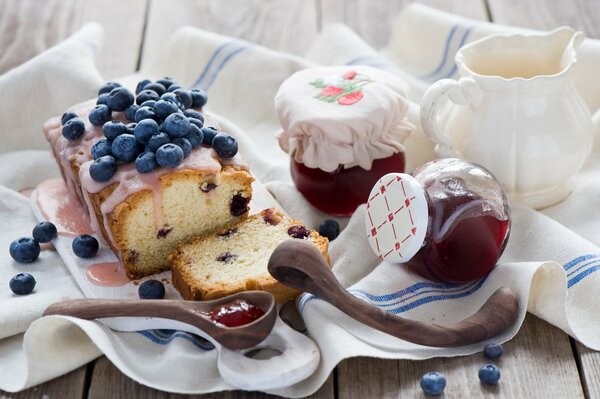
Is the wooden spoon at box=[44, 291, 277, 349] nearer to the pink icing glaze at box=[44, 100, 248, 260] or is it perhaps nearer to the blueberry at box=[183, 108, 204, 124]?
the pink icing glaze at box=[44, 100, 248, 260]

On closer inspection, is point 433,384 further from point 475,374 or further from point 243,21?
point 243,21

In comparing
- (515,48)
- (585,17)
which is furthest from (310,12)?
(515,48)

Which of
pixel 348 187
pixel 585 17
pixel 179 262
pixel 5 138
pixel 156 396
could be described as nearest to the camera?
pixel 156 396

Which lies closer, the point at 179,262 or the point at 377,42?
the point at 179,262

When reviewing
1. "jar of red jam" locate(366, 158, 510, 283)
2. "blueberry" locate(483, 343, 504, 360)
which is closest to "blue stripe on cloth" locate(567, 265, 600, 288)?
"jar of red jam" locate(366, 158, 510, 283)

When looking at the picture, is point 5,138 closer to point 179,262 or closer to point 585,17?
point 179,262

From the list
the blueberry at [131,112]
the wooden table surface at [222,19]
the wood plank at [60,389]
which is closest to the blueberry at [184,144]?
the blueberry at [131,112]

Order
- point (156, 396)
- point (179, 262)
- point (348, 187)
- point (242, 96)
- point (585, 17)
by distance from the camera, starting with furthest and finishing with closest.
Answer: point (585, 17) → point (242, 96) → point (348, 187) → point (179, 262) → point (156, 396)

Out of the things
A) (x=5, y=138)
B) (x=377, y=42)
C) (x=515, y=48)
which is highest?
(x=515, y=48)
